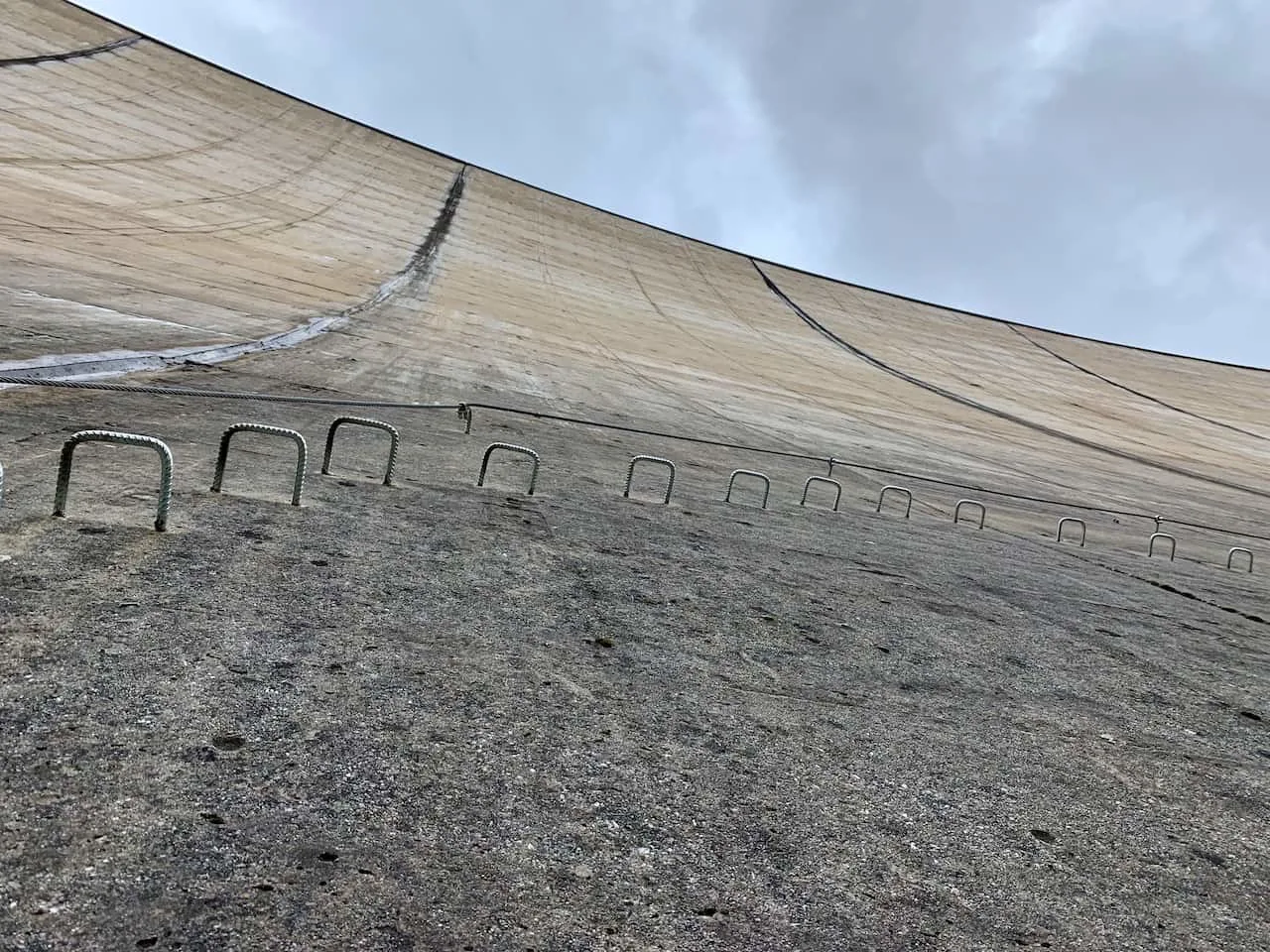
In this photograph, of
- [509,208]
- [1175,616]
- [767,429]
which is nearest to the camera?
[1175,616]

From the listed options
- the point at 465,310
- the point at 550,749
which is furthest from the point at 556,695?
the point at 465,310

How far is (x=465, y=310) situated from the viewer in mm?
23875

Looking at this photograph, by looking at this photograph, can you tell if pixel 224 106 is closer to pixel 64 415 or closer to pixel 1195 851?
pixel 64 415

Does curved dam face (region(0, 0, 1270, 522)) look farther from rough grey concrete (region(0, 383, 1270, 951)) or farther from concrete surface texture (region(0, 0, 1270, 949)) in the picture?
rough grey concrete (region(0, 383, 1270, 951))

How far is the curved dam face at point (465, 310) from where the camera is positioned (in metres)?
14.6

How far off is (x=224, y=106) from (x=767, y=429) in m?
35.8

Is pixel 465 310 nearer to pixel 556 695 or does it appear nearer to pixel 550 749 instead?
pixel 556 695

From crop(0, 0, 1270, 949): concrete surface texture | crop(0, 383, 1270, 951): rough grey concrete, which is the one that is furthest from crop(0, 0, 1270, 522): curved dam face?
crop(0, 383, 1270, 951): rough grey concrete

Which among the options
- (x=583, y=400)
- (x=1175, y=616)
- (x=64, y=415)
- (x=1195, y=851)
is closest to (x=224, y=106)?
(x=583, y=400)

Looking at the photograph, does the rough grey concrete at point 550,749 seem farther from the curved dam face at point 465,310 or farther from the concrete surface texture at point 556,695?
the curved dam face at point 465,310

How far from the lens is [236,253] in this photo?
22.8 meters

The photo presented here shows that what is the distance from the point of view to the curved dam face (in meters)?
14.6

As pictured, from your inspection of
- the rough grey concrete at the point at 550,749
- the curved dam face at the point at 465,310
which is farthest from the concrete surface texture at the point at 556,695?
the curved dam face at the point at 465,310

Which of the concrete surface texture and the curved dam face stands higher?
the curved dam face
